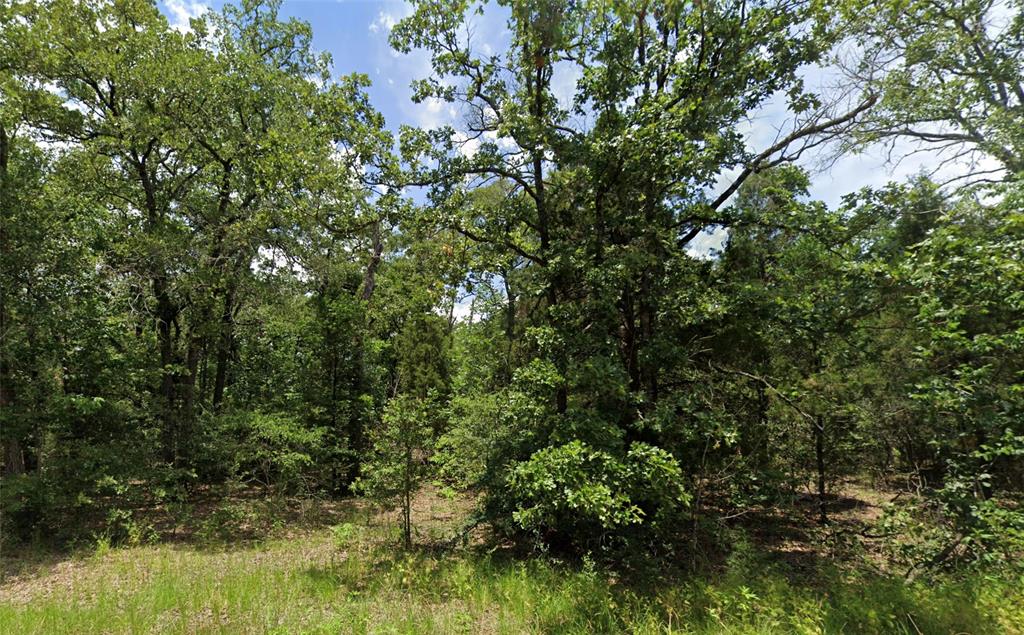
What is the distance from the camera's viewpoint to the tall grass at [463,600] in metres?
4.07

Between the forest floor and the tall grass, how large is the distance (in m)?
0.02

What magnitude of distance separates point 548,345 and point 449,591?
3.38m

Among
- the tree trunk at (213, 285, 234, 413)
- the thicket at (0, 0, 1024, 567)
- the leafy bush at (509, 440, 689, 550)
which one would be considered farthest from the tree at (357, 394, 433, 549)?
the tree trunk at (213, 285, 234, 413)

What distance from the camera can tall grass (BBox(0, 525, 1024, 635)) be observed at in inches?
160

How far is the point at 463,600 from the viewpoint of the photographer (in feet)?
16.9

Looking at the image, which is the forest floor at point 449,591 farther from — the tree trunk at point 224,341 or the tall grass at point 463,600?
the tree trunk at point 224,341

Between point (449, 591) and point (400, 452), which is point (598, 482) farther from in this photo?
point (400, 452)

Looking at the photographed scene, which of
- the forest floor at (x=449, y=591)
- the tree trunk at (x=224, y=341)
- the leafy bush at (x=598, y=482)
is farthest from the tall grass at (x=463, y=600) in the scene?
the tree trunk at (x=224, y=341)

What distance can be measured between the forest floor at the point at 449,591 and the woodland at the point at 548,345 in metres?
0.06

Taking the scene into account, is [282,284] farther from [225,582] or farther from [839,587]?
[839,587]

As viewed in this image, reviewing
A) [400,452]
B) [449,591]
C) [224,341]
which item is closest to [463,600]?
[449,591]

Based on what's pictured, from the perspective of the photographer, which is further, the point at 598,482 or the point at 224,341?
the point at 224,341

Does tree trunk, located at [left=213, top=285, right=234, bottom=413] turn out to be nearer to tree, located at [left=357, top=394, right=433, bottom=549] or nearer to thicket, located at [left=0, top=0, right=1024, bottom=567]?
thicket, located at [left=0, top=0, right=1024, bottom=567]

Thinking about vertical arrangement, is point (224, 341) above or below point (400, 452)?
above
